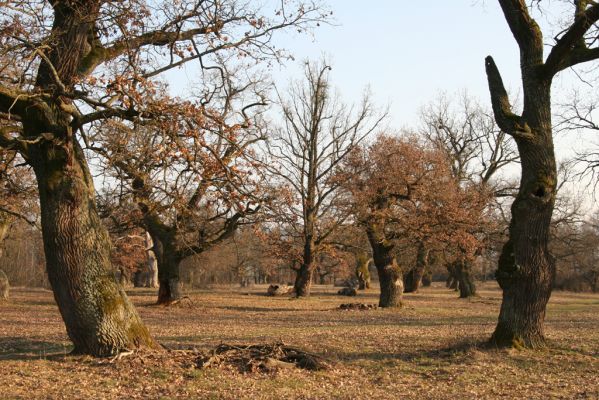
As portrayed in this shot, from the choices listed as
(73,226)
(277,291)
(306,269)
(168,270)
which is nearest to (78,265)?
(73,226)

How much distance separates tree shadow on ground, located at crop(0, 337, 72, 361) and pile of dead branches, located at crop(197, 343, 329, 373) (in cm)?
261

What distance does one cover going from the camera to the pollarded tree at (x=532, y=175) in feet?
34.6

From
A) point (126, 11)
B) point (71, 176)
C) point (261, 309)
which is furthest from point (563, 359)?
point (261, 309)

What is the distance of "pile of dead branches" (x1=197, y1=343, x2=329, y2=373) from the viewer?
8.88 m

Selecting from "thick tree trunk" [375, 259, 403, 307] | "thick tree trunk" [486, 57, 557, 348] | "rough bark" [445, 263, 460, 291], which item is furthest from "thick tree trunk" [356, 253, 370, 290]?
"thick tree trunk" [486, 57, 557, 348]

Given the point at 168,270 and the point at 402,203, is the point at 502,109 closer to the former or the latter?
the point at 402,203

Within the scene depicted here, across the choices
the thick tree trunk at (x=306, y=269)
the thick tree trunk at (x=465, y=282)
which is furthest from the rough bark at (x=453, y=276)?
the thick tree trunk at (x=306, y=269)

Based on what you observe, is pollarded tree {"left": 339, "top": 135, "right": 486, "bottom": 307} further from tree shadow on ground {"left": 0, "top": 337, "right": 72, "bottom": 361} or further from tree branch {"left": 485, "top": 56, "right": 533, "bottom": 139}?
tree shadow on ground {"left": 0, "top": 337, "right": 72, "bottom": 361}

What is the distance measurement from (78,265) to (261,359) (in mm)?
3284

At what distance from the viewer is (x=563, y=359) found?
1002cm

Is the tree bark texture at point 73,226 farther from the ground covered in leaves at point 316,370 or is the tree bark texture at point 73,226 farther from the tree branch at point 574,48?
the tree branch at point 574,48

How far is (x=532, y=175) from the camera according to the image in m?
10.8

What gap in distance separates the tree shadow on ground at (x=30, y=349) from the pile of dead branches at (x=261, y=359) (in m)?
2.61

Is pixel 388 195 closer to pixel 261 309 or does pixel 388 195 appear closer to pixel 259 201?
pixel 261 309
